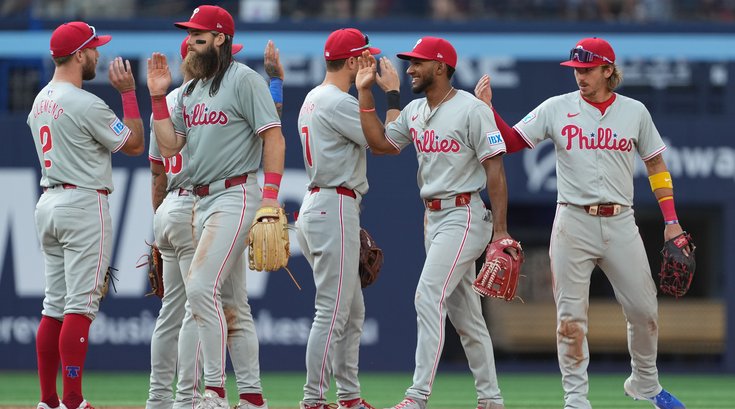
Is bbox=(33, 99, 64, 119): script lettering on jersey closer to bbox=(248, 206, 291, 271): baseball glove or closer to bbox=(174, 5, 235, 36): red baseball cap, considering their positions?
bbox=(174, 5, 235, 36): red baseball cap

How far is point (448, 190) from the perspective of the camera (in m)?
7.00

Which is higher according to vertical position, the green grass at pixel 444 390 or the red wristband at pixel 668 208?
the red wristband at pixel 668 208

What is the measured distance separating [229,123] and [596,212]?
2082mm

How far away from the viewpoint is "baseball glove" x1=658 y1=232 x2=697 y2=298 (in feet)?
23.3

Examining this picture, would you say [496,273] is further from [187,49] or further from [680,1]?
[680,1]

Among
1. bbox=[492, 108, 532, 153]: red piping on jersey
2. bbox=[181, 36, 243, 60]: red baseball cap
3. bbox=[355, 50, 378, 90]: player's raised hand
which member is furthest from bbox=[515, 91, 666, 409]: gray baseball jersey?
bbox=[181, 36, 243, 60]: red baseball cap

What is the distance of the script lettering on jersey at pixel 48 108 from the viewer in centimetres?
693

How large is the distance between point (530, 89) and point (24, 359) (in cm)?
546

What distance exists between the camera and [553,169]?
11867 millimetres

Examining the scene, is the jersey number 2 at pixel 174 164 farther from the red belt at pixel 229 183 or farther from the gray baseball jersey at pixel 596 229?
the gray baseball jersey at pixel 596 229

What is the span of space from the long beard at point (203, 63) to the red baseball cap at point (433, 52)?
1.07 meters

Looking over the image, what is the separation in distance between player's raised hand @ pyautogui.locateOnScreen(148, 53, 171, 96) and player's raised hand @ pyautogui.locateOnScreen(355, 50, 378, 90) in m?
1.07

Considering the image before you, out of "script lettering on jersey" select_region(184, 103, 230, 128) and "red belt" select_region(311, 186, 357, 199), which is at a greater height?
"script lettering on jersey" select_region(184, 103, 230, 128)

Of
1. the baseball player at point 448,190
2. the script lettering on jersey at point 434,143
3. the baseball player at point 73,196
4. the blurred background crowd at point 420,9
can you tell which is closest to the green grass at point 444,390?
the baseball player at point 73,196
